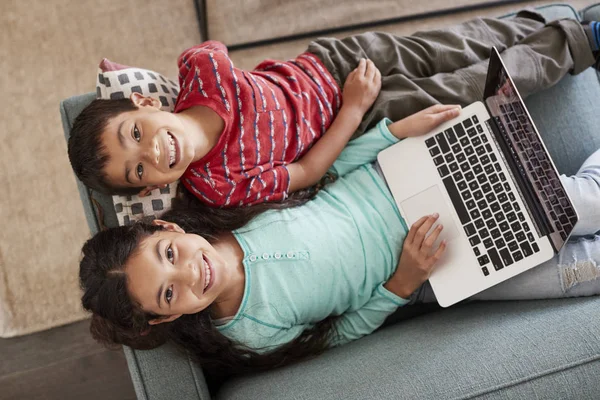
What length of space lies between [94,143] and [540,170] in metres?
0.90

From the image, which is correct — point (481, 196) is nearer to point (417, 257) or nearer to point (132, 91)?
point (417, 257)

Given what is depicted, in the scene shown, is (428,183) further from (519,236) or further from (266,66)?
(266,66)

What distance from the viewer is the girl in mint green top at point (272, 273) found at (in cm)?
95

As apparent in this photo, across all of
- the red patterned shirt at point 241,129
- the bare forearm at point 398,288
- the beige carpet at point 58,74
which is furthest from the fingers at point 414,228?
the beige carpet at point 58,74

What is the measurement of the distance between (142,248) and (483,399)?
0.67 m

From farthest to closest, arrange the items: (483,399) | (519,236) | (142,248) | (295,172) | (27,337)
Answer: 1. (27,337)
2. (295,172)
3. (519,236)
4. (142,248)
5. (483,399)

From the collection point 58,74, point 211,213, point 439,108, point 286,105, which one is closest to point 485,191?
point 439,108

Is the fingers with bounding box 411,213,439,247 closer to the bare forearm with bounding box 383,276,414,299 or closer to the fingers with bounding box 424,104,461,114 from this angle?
the bare forearm with bounding box 383,276,414,299

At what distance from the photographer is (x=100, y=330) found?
1.04 m

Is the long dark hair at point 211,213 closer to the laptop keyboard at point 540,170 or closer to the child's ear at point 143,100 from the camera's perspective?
the child's ear at point 143,100

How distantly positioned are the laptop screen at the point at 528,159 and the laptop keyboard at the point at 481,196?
0.10 feet

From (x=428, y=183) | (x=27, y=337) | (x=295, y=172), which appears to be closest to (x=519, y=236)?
(x=428, y=183)

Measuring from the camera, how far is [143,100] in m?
1.07

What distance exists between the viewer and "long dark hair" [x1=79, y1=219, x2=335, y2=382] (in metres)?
0.95
